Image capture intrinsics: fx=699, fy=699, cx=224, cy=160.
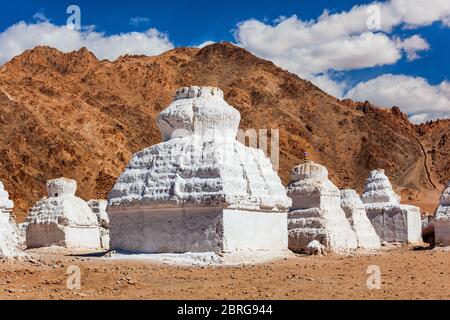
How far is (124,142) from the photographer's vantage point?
240ft

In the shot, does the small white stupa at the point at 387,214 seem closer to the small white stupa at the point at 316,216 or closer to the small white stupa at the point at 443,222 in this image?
the small white stupa at the point at 443,222

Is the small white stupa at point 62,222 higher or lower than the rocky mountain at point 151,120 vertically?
lower

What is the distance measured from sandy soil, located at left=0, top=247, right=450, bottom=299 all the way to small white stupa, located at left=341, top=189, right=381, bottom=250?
10.5 metres

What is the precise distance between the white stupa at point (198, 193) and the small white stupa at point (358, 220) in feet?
31.8

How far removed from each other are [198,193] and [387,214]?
19.3 metres

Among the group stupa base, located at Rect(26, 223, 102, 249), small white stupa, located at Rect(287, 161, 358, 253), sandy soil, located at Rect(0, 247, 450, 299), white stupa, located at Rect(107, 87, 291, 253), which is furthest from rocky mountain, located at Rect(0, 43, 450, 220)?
sandy soil, located at Rect(0, 247, 450, 299)

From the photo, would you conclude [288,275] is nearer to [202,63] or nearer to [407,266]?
[407,266]

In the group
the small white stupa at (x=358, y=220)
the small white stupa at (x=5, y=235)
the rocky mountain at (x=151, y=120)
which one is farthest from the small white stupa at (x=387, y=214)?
the rocky mountain at (x=151, y=120)

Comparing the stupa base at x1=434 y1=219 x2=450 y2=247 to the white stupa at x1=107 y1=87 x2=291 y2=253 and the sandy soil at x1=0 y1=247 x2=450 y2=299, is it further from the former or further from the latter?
the white stupa at x1=107 y1=87 x2=291 y2=253

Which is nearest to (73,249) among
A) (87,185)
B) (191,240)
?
(191,240)

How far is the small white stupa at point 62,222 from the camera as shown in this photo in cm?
2948

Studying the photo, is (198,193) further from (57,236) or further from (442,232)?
(442,232)

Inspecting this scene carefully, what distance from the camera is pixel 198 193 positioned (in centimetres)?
1828

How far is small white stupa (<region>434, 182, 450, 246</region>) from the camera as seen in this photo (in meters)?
27.5
